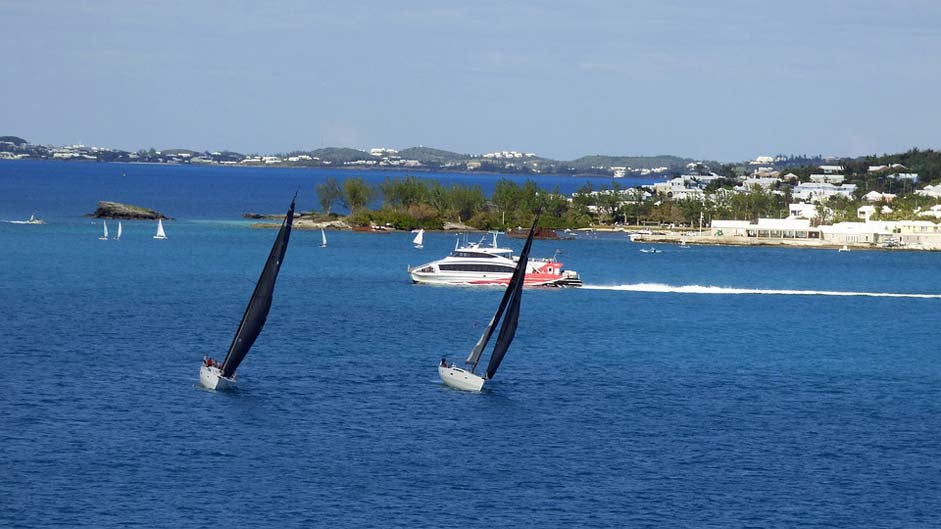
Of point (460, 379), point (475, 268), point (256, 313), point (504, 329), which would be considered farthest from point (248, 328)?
point (475, 268)

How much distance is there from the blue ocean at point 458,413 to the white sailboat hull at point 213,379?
58cm

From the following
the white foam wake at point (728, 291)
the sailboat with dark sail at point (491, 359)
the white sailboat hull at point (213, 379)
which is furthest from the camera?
the white foam wake at point (728, 291)

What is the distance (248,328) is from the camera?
213 ft

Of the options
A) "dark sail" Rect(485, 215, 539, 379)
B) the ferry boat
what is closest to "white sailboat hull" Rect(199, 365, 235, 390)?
"dark sail" Rect(485, 215, 539, 379)

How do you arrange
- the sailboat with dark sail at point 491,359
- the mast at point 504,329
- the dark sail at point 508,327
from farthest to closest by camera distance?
the mast at point 504,329 < the dark sail at point 508,327 < the sailboat with dark sail at point 491,359

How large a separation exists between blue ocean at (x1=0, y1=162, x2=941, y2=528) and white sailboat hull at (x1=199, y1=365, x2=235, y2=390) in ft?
1.89

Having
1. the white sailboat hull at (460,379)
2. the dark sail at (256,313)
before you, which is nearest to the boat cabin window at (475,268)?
the white sailboat hull at (460,379)

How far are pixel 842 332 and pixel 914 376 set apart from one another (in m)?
20.7

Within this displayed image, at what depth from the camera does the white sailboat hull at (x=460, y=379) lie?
65.5 meters

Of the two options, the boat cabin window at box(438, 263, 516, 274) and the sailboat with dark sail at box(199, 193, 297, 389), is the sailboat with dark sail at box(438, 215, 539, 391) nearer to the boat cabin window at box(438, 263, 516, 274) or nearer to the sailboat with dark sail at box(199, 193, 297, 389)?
the sailboat with dark sail at box(199, 193, 297, 389)

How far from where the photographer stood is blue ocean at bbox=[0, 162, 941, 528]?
46.7 metres

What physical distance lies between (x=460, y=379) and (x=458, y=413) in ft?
18.2

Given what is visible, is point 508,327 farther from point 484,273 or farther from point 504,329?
point 484,273

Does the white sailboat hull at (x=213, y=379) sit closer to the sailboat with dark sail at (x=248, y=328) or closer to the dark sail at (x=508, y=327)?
the sailboat with dark sail at (x=248, y=328)
